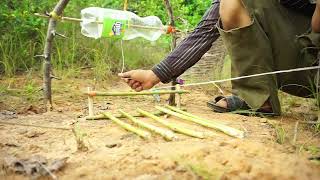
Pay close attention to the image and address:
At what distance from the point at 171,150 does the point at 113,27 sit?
1443 mm

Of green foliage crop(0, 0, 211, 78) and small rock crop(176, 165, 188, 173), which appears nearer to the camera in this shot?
small rock crop(176, 165, 188, 173)

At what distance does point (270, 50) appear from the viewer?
6.63ft

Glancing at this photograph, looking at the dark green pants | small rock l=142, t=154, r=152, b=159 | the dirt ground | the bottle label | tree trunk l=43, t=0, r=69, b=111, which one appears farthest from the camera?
the bottle label

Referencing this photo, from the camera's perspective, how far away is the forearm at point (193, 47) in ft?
7.19

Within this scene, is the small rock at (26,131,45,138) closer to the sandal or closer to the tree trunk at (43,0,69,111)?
the tree trunk at (43,0,69,111)

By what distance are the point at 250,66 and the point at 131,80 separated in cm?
62

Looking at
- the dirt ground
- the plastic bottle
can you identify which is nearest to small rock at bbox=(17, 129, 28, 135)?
the dirt ground

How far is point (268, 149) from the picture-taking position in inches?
51.1

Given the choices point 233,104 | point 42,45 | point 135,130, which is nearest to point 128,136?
point 135,130

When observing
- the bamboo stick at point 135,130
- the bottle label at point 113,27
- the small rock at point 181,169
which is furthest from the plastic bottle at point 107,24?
the small rock at point 181,169

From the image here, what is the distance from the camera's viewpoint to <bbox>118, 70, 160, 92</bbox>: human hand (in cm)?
209

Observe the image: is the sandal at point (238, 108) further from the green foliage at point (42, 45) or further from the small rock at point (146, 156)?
the green foliage at point (42, 45)

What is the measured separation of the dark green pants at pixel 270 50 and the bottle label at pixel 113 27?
2.54 ft

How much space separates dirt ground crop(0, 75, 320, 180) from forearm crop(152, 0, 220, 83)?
30cm
